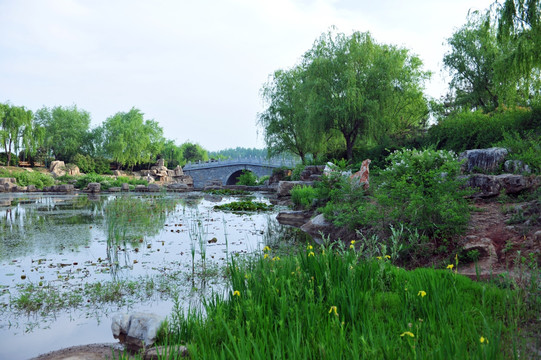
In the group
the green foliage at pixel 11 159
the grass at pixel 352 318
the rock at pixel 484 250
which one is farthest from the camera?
the green foliage at pixel 11 159

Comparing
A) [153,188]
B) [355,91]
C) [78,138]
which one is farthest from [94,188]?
[78,138]

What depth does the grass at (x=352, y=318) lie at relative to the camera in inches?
80.6

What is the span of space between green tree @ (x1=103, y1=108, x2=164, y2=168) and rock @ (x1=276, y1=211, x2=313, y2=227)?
43.8 m

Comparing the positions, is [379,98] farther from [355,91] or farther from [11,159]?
[11,159]

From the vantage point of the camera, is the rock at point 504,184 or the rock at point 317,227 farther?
the rock at point 317,227

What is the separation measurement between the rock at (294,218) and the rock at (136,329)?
278 inches

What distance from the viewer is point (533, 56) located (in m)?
9.83

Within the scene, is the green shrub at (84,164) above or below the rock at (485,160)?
above

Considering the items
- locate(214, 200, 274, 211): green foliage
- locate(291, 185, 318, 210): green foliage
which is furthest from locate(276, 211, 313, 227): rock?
locate(214, 200, 274, 211): green foliage

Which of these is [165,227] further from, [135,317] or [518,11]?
[518,11]

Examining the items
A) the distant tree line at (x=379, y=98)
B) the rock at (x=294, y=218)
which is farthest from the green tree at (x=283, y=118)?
the rock at (x=294, y=218)

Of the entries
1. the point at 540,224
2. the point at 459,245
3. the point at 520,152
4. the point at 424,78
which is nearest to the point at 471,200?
the point at 540,224

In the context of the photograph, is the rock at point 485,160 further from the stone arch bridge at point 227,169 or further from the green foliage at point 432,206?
the stone arch bridge at point 227,169

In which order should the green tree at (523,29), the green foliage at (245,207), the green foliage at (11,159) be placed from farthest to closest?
the green foliage at (11,159) < the green foliage at (245,207) < the green tree at (523,29)
